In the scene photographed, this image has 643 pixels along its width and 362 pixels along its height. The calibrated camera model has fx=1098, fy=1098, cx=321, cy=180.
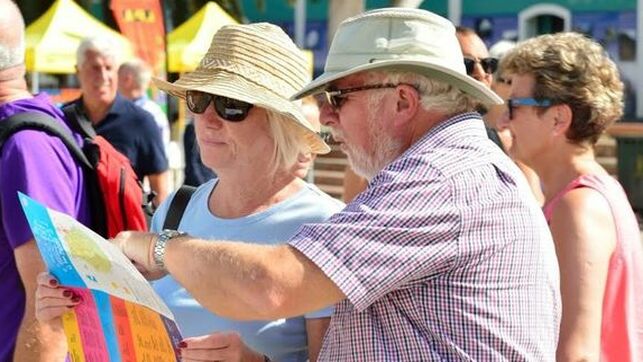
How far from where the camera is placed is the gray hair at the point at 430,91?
2.06 metres

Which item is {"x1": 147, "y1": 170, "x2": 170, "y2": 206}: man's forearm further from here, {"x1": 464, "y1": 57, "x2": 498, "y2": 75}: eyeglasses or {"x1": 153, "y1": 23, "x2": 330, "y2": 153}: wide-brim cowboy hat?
{"x1": 153, "y1": 23, "x2": 330, "y2": 153}: wide-brim cowboy hat

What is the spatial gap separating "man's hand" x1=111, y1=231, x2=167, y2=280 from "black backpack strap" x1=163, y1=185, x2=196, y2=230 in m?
0.56

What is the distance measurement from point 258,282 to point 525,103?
4.49 feet

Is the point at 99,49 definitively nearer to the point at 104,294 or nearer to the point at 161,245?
the point at 104,294

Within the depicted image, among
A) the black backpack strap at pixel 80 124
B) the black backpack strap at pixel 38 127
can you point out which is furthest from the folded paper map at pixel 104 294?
the black backpack strap at pixel 80 124

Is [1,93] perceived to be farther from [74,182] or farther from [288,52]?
[288,52]

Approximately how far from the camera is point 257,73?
2.63 meters

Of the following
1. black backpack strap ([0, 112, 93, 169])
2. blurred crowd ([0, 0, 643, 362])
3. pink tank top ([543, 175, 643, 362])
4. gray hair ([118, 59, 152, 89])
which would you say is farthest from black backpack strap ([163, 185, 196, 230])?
gray hair ([118, 59, 152, 89])

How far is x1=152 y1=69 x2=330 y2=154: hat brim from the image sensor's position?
2.54 m

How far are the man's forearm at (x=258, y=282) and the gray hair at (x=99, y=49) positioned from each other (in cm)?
541

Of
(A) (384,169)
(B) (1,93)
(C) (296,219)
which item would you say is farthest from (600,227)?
(B) (1,93)

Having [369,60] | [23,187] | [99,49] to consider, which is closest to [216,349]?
[369,60]

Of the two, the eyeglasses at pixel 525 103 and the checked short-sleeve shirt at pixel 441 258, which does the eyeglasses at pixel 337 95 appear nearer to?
the checked short-sleeve shirt at pixel 441 258

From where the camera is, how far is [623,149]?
15.0 m
